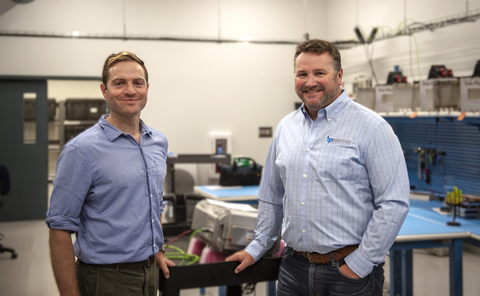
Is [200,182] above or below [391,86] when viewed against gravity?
below

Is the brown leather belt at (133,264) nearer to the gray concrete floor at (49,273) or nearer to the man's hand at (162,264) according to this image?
the man's hand at (162,264)

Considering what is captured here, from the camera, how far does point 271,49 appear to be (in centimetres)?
722

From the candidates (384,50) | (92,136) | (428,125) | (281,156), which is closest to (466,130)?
(428,125)

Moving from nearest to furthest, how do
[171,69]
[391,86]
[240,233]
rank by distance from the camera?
[240,233] → [391,86] → [171,69]

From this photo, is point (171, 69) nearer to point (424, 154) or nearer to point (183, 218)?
point (183, 218)

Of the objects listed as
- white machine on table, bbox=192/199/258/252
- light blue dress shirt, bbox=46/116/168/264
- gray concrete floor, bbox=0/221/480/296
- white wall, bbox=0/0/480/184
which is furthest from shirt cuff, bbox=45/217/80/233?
white wall, bbox=0/0/480/184

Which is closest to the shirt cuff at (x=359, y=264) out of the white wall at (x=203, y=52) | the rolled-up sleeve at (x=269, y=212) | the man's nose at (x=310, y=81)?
the rolled-up sleeve at (x=269, y=212)

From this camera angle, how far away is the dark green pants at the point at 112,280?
141cm

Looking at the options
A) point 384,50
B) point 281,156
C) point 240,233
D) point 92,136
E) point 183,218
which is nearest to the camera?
point 92,136

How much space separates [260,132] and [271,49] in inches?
57.5

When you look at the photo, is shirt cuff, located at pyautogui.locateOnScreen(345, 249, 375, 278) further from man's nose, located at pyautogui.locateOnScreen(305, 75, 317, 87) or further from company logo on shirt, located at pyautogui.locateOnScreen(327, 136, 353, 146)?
man's nose, located at pyautogui.locateOnScreen(305, 75, 317, 87)

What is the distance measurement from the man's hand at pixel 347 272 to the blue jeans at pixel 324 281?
0.02 meters

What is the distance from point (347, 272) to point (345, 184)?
12.1 inches

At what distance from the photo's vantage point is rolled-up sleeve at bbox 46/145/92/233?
1.34m
